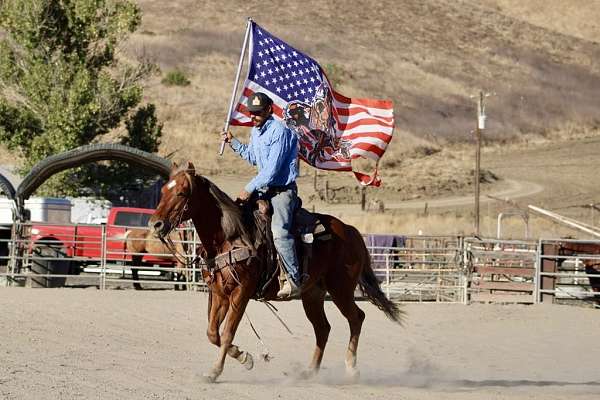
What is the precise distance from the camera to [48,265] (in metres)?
21.6

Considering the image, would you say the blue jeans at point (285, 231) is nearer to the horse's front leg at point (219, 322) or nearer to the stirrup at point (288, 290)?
the stirrup at point (288, 290)

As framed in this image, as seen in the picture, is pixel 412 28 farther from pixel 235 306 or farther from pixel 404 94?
pixel 235 306

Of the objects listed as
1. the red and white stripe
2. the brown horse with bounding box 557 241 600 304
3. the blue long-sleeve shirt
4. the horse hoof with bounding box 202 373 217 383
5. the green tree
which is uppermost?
the green tree

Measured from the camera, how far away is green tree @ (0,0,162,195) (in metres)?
32.6

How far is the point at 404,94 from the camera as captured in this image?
74188mm

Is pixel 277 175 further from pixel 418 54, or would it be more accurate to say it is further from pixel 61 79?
pixel 418 54

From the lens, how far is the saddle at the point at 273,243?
1007cm

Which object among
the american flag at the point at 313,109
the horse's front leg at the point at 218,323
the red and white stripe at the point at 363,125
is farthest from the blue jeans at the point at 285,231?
the red and white stripe at the point at 363,125

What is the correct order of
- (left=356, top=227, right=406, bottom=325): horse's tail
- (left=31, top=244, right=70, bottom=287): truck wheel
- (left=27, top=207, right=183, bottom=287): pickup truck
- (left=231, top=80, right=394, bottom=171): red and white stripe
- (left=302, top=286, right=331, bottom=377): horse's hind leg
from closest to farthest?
1. (left=302, top=286, right=331, bottom=377): horse's hind leg
2. (left=356, top=227, right=406, bottom=325): horse's tail
3. (left=231, top=80, right=394, bottom=171): red and white stripe
4. (left=31, top=244, right=70, bottom=287): truck wheel
5. (left=27, top=207, right=183, bottom=287): pickup truck

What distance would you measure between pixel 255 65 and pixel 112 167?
21165 millimetres

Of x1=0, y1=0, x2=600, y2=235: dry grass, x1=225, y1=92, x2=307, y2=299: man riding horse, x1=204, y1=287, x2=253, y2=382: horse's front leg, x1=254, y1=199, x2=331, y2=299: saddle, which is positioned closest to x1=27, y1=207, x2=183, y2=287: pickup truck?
x1=254, y1=199, x2=331, y2=299: saddle

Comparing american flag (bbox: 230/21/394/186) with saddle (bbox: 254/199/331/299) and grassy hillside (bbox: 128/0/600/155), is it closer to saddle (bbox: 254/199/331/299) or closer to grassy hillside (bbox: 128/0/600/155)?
saddle (bbox: 254/199/331/299)

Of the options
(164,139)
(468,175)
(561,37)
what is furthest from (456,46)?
(164,139)

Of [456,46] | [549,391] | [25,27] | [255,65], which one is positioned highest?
[456,46]
